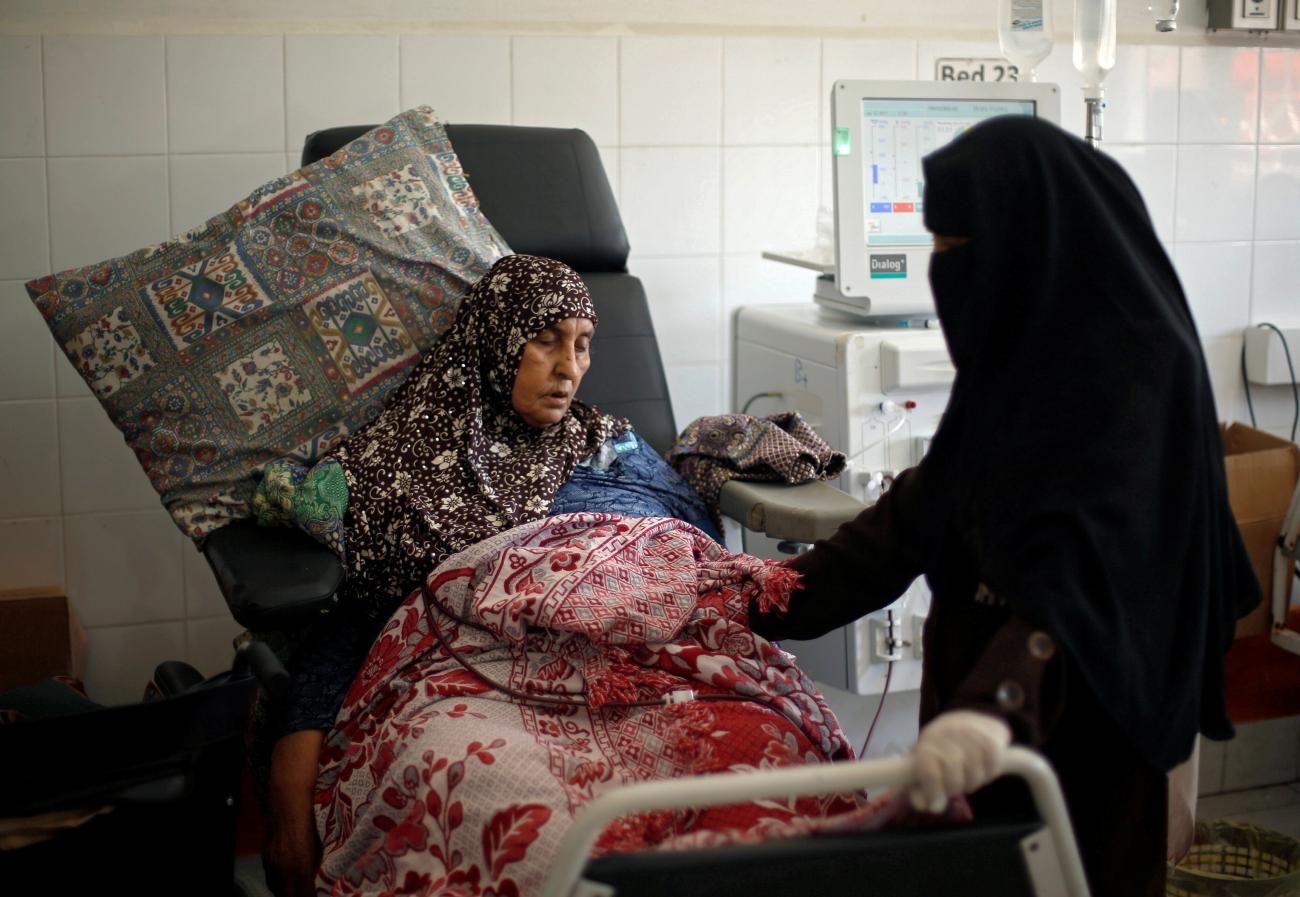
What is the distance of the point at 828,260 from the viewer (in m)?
2.34

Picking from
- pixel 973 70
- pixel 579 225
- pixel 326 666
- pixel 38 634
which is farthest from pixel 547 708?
pixel 973 70

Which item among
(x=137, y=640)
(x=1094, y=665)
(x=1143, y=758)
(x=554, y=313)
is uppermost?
(x=554, y=313)

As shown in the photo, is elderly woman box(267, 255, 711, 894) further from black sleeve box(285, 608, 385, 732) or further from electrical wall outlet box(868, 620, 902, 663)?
electrical wall outlet box(868, 620, 902, 663)

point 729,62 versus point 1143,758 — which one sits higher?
point 729,62

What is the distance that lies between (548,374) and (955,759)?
3.44ft

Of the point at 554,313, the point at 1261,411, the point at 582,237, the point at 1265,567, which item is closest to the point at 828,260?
the point at 582,237

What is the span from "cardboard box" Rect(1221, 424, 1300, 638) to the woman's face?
51.1 inches

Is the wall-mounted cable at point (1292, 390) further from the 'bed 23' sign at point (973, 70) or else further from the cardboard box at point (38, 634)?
the cardboard box at point (38, 634)

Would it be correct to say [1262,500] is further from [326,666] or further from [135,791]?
[135,791]

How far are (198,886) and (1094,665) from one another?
3.24ft

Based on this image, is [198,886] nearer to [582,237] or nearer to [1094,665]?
[1094,665]

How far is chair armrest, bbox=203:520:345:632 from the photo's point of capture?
4.83ft

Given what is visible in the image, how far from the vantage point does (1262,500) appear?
2438mm

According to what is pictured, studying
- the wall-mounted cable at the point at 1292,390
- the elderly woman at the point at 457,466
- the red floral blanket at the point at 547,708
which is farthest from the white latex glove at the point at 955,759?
the wall-mounted cable at the point at 1292,390
